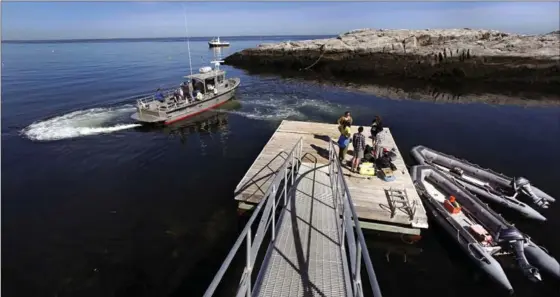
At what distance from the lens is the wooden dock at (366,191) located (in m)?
10.6

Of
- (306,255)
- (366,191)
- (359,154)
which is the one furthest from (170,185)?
(306,255)

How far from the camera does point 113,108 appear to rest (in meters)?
30.0

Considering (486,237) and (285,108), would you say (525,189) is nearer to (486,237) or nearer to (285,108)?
(486,237)

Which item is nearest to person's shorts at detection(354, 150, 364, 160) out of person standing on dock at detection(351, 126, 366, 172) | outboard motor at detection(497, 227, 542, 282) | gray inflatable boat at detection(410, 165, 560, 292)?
person standing on dock at detection(351, 126, 366, 172)

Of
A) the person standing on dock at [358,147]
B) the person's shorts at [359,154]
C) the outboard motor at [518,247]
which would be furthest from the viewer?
the person's shorts at [359,154]

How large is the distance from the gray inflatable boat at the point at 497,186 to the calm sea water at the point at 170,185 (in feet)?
1.73

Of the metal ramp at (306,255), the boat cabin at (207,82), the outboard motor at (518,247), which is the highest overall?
the boat cabin at (207,82)

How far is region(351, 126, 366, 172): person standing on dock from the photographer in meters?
12.2

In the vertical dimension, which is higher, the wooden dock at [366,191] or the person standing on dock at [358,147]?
the person standing on dock at [358,147]

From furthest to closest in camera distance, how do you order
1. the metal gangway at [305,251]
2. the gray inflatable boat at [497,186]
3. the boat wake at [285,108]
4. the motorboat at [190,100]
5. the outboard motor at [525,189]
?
the boat wake at [285,108], the motorboat at [190,100], the outboard motor at [525,189], the gray inflatable boat at [497,186], the metal gangway at [305,251]

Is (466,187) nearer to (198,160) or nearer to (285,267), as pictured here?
(285,267)

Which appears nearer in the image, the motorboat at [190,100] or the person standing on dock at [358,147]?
the person standing on dock at [358,147]

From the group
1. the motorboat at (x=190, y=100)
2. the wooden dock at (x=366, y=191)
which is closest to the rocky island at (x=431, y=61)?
the motorboat at (x=190, y=100)

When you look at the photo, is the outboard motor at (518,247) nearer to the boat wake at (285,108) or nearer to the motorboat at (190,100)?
the boat wake at (285,108)
